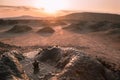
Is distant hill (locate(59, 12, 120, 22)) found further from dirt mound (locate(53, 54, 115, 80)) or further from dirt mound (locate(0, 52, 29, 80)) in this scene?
dirt mound (locate(0, 52, 29, 80))

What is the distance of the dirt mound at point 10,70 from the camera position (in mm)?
A: 9484

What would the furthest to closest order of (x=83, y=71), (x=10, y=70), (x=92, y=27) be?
(x=92, y=27)
(x=83, y=71)
(x=10, y=70)

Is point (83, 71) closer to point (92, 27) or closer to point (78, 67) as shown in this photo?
point (78, 67)

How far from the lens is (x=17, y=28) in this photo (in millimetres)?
37250

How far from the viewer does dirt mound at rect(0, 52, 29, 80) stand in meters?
9.48

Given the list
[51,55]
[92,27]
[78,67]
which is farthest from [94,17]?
[78,67]

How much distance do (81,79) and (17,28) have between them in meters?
27.5

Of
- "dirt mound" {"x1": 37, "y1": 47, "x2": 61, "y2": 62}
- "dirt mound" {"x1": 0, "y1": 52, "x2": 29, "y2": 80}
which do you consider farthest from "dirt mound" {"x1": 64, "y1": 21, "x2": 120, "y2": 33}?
"dirt mound" {"x1": 0, "y1": 52, "x2": 29, "y2": 80}

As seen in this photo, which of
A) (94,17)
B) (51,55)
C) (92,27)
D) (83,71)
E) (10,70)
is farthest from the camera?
(94,17)

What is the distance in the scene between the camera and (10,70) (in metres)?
9.99

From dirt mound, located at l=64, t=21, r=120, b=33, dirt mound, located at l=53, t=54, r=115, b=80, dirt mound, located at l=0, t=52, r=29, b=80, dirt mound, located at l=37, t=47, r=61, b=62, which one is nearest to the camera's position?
dirt mound, located at l=0, t=52, r=29, b=80

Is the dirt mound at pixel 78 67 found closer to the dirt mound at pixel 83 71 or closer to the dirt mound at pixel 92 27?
the dirt mound at pixel 83 71

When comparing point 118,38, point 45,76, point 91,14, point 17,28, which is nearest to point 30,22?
point 17,28

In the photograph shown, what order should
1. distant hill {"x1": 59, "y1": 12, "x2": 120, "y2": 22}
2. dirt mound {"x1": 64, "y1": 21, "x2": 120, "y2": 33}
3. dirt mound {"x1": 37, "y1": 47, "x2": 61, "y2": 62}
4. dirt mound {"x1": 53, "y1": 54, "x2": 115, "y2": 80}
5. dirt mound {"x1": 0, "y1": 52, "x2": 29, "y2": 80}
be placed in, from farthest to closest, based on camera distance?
distant hill {"x1": 59, "y1": 12, "x2": 120, "y2": 22} < dirt mound {"x1": 64, "y1": 21, "x2": 120, "y2": 33} < dirt mound {"x1": 37, "y1": 47, "x2": 61, "y2": 62} < dirt mound {"x1": 53, "y1": 54, "x2": 115, "y2": 80} < dirt mound {"x1": 0, "y1": 52, "x2": 29, "y2": 80}
